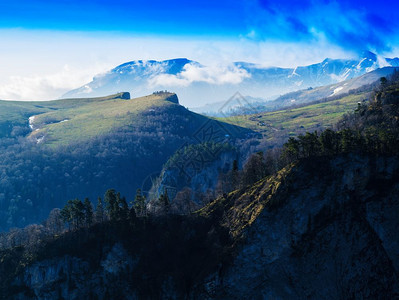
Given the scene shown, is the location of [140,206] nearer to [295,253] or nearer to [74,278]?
[74,278]

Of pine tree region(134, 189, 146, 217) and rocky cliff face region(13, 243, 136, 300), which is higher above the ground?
pine tree region(134, 189, 146, 217)

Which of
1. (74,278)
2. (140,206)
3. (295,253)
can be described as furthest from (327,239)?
(74,278)

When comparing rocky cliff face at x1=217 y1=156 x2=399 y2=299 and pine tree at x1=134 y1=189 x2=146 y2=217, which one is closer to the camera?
rocky cliff face at x1=217 y1=156 x2=399 y2=299

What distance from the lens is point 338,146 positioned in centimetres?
9200

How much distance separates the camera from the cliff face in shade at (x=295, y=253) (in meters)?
75.1

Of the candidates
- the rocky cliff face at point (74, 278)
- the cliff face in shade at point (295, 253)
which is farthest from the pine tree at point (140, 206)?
the rocky cliff face at point (74, 278)

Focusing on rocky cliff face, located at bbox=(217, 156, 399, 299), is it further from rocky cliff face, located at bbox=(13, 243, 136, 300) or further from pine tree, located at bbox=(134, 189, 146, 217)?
pine tree, located at bbox=(134, 189, 146, 217)

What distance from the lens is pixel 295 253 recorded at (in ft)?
258

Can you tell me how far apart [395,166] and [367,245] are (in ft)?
69.4

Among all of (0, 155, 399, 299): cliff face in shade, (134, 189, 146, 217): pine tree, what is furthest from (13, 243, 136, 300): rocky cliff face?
(134, 189, 146, 217): pine tree

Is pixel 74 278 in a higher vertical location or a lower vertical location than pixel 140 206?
lower

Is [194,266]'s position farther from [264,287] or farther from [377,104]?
[377,104]

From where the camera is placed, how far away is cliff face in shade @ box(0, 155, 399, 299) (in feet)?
246

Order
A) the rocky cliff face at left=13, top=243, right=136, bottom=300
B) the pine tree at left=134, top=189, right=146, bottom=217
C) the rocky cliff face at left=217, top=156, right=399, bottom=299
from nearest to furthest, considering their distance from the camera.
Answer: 1. the rocky cliff face at left=217, top=156, right=399, bottom=299
2. the rocky cliff face at left=13, top=243, right=136, bottom=300
3. the pine tree at left=134, top=189, right=146, bottom=217
